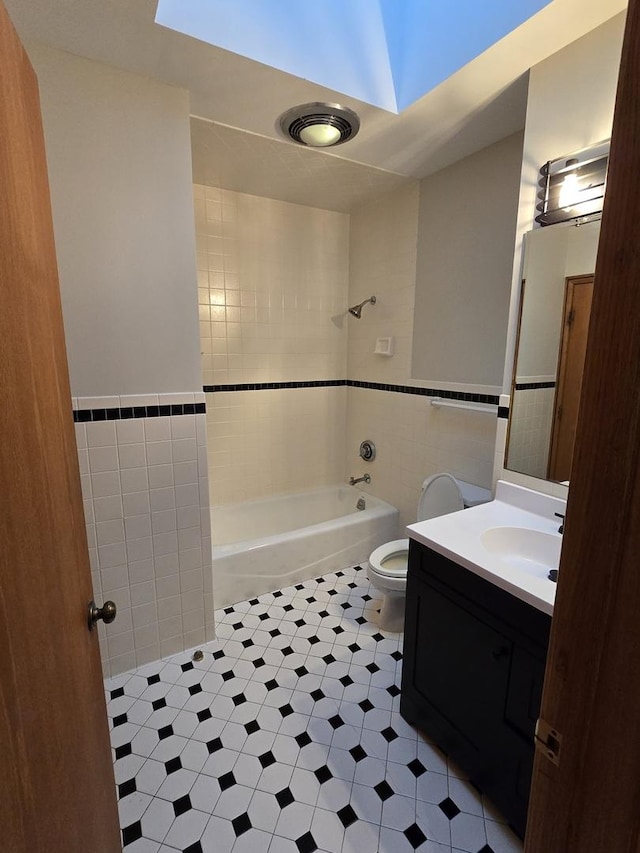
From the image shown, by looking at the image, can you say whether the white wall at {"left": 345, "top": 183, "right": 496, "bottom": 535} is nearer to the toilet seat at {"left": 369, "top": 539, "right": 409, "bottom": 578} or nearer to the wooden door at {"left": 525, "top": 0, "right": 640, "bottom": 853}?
the toilet seat at {"left": 369, "top": 539, "right": 409, "bottom": 578}

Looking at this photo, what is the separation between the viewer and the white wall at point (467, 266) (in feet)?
6.65

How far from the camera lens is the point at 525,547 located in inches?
59.0

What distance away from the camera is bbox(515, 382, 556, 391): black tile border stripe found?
1585 millimetres

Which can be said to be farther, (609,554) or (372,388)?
(372,388)

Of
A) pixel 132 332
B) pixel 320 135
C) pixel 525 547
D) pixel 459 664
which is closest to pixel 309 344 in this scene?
pixel 320 135

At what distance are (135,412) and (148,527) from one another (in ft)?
1.73

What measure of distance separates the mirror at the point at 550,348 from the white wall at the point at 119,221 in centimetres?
141

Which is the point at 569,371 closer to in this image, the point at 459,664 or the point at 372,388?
the point at 459,664

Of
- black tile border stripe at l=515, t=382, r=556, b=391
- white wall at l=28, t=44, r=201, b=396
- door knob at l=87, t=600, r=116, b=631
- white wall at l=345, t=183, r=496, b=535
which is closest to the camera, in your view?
door knob at l=87, t=600, r=116, b=631

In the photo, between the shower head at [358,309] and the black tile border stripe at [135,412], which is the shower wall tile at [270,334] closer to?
the shower head at [358,309]

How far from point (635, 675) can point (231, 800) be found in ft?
4.92

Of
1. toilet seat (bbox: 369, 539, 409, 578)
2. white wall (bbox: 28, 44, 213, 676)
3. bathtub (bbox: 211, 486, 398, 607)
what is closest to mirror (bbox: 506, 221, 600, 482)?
toilet seat (bbox: 369, 539, 409, 578)

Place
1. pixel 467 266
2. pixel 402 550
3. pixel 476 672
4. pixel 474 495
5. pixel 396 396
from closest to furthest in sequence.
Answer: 1. pixel 476 672
2. pixel 474 495
3. pixel 467 266
4. pixel 402 550
5. pixel 396 396

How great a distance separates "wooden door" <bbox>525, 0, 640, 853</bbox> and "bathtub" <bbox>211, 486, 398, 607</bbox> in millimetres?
2029
